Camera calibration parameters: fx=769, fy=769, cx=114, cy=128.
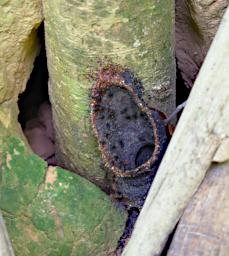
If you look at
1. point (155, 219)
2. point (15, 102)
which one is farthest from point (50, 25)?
point (155, 219)

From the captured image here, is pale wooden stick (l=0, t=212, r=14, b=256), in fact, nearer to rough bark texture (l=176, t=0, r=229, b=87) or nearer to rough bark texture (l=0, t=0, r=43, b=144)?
rough bark texture (l=0, t=0, r=43, b=144)

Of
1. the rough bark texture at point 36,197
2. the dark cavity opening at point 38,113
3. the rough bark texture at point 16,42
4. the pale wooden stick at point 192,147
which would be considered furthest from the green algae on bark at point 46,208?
the pale wooden stick at point 192,147

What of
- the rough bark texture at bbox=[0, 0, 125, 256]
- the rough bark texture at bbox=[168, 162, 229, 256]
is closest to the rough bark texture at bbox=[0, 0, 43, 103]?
the rough bark texture at bbox=[0, 0, 125, 256]

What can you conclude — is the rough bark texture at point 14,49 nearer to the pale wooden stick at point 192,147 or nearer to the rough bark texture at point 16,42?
the rough bark texture at point 16,42

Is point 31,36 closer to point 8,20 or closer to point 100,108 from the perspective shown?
point 8,20

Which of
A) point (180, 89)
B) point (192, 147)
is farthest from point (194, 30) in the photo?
point (192, 147)

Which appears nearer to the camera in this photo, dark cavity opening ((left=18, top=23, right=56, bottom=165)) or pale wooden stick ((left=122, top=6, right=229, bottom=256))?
pale wooden stick ((left=122, top=6, right=229, bottom=256))
